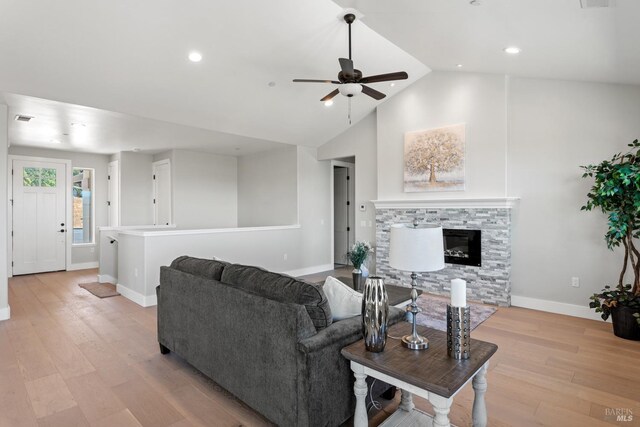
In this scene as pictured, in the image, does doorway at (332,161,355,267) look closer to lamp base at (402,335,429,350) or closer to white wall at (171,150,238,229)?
white wall at (171,150,238,229)

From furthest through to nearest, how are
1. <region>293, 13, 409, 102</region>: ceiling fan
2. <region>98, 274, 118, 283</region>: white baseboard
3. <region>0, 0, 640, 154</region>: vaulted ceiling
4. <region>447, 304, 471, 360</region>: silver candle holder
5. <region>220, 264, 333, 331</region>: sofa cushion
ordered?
<region>98, 274, 118, 283</region>: white baseboard < <region>293, 13, 409, 102</region>: ceiling fan < <region>0, 0, 640, 154</region>: vaulted ceiling < <region>220, 264, 333, 331</region>: sofa cushion < <region>447, 304, 471, 360</region>: silver candle holder

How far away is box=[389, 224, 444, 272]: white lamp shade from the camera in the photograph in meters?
1.86

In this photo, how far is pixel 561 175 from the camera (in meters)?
4.46

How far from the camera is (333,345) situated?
193 cm

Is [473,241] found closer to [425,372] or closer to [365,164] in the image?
[365,164]

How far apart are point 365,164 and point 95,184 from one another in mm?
6335

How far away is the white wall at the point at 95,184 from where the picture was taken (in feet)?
24.4

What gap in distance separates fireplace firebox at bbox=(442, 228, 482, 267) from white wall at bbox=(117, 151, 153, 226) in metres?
Result: 6.73

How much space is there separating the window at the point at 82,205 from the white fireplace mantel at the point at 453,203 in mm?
6644

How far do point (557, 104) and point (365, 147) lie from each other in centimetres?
314

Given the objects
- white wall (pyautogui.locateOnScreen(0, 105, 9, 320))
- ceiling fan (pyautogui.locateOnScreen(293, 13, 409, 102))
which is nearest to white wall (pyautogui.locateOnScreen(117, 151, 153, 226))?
white wall (pyautogui.locateOnScreen(0, 105, 9, 320))

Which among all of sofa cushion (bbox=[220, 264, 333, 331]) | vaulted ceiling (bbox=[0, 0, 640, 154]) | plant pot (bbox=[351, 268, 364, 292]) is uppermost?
vaulted ceiling (bbox=[0, 0, 640, 154])

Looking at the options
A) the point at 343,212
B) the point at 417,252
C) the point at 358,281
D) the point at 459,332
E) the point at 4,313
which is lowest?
the point at 4,313

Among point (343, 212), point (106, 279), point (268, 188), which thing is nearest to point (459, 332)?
point (268, 188)
